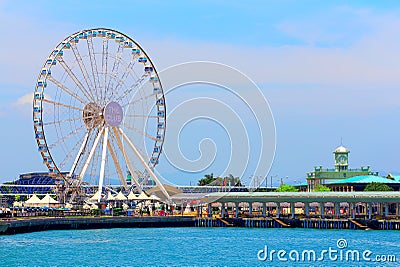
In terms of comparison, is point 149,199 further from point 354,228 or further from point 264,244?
point 264,244

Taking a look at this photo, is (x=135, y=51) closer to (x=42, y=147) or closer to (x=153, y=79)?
(x=153, y=79)

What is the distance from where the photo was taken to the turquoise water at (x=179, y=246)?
206 feet

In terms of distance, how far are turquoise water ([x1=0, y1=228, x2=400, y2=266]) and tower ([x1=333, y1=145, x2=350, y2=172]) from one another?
74290mm

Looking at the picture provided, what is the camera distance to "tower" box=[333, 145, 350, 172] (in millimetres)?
175625

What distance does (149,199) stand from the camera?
111 meters

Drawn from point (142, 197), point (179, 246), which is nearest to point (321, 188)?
point (142, 197)

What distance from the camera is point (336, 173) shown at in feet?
560

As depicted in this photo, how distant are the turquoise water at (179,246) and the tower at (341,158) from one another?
74.3m

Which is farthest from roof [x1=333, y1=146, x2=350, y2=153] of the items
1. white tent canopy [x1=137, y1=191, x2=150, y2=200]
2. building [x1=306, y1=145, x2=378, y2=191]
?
Answer: white tent canopy [x1=137, y1=191, x2=150, y2=200]

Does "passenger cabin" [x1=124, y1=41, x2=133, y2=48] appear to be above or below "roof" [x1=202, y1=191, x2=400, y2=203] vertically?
above

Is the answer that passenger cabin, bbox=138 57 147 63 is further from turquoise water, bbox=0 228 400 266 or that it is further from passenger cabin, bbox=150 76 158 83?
turquoise water, bbox=0 228 400 266

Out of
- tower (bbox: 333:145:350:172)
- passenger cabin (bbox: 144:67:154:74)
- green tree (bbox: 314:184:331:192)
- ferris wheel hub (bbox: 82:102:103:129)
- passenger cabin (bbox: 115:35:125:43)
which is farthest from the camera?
tower (bbox: 333:145:350:172)

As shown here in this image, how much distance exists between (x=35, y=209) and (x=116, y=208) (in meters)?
10.2

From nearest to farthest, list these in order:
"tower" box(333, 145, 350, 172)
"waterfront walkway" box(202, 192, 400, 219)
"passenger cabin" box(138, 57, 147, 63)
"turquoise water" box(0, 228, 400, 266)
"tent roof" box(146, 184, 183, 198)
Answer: "turquoise water" box(0, 228, 400, 266)
"passenger cabin" box(138, 57, 147, 63)
"waterfront walkway" box(202, 192, 400, 219)
"tent roof" box(146, 184, 183, 198)
"tower" box(333, 145, 350, 172)
